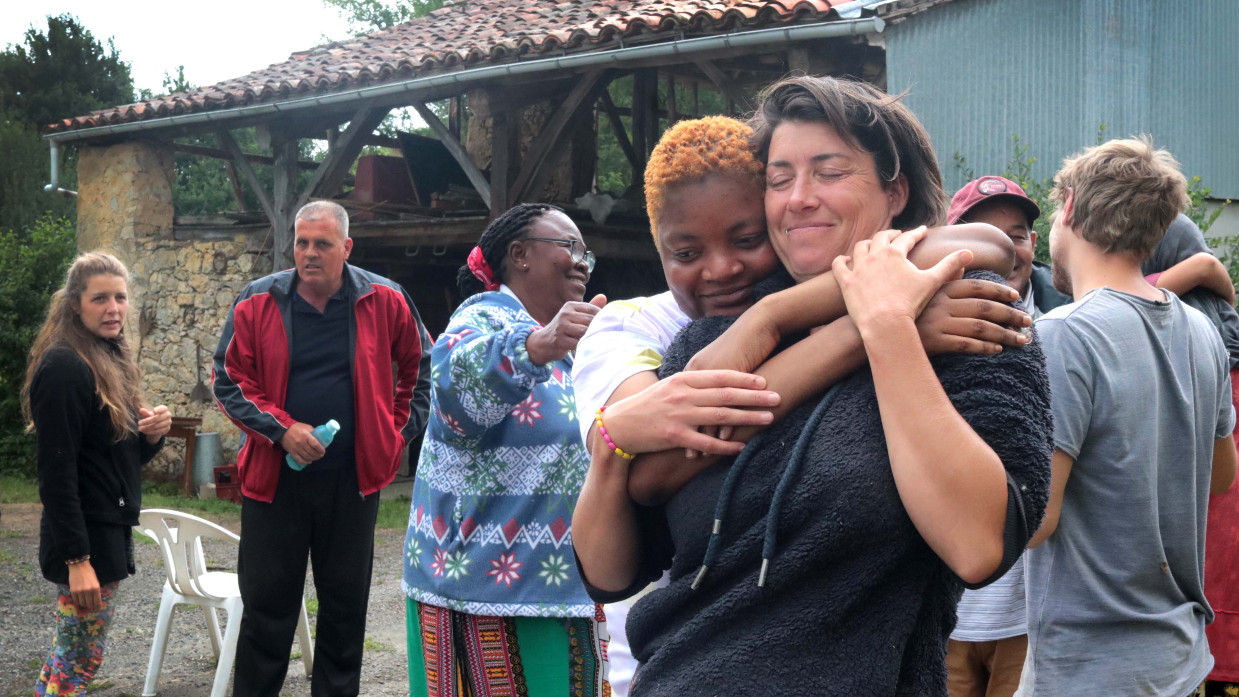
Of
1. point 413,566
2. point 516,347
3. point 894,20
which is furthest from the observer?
point 894,20

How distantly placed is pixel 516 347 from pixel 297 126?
8.59 metres

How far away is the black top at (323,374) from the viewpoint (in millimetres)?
4148

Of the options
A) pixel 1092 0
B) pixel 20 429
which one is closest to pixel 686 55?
pixel 1092 0

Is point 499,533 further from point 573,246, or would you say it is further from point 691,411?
point 691,411

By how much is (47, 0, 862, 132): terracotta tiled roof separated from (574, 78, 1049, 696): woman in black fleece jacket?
19.2 feet

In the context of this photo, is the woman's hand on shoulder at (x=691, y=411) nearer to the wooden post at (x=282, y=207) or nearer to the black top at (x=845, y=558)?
the black top at (x=845, y=558)

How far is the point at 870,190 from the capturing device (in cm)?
129

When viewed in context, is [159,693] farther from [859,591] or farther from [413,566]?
[859,591]

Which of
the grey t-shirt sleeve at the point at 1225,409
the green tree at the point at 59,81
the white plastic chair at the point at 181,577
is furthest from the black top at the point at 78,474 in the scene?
the green tree at the point at 59,81

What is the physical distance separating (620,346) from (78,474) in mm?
3116

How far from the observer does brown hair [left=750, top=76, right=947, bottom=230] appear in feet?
4.21

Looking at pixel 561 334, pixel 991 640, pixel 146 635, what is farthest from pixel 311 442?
pixel 146 635

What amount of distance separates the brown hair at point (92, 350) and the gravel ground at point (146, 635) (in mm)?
1547

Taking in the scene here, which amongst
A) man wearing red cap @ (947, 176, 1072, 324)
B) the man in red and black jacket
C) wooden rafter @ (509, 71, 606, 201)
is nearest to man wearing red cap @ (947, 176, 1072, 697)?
man wearing red cap @ (947, 176, 1072, 324)
